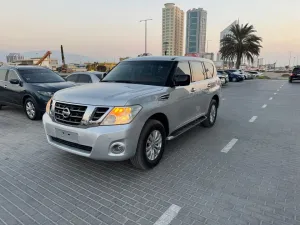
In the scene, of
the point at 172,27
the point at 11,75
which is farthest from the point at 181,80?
the point at 172,27

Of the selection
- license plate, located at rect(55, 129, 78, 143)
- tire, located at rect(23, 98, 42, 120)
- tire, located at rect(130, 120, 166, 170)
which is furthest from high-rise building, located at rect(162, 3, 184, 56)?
license plate, located at rect(55, 129, 78, 143)

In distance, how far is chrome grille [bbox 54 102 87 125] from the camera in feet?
10.9

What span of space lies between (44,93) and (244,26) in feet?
120

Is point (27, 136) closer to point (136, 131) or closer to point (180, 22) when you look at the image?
point (136, 131)

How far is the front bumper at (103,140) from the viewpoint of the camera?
3143mm

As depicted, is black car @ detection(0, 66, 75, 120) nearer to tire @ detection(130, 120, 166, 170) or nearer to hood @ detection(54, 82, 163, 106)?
hood @ detection(54, 82, 163, 106)

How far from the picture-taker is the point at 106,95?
3387 mm

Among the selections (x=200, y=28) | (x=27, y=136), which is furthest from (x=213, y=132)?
(x=200, y=28)

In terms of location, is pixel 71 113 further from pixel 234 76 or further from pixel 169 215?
pixel 234 76

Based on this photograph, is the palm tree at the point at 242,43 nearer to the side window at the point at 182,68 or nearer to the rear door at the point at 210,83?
the rear door at the point at 210,83

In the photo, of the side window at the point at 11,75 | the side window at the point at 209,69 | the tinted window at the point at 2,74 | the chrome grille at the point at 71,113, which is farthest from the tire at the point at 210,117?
the tinted window at the point at 2,74

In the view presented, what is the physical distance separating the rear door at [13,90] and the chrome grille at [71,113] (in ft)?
14.7

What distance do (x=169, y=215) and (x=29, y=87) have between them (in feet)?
20.4

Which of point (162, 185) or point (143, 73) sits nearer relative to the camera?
point (162, 185)
